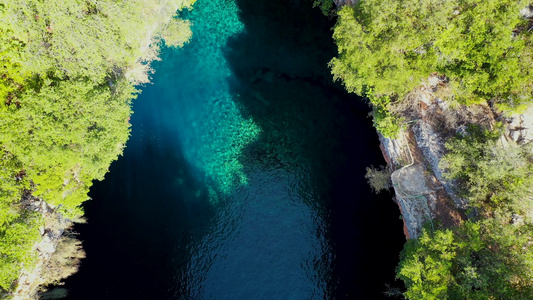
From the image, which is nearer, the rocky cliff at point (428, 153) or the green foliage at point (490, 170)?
the green foliage at point (490, 170)

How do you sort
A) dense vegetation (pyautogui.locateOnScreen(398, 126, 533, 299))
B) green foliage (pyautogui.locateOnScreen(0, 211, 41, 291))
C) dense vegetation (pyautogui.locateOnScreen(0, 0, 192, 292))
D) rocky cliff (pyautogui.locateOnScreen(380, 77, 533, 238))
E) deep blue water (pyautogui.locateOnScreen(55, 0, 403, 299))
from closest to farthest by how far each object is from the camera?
dense vegetation (pyautogui.locateOnScreen(398, 126, 533, 299)) → dense vegetation (pyautogui.locateOnScreen(0, 0, 192, 292)) → green foliage (pyautogui.locateOnScreen(0, 211, 41, 291)) → rocky cliff (pyautogui.locateOnScreen(380, 77, 533, 238)) → deep blue water (pyautogui.locateOnScreen(55, 0, 403, 299))

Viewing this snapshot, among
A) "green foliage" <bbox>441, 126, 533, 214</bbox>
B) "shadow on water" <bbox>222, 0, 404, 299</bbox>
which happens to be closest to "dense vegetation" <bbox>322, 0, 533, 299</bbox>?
"green foliage" <bbox>441, 126, 533, 214</bbox>

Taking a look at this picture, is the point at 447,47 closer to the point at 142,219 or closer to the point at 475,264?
the point at 475,264

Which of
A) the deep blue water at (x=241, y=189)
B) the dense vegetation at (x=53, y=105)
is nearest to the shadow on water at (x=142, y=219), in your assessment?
the deep blue water at (x=241, y=189)

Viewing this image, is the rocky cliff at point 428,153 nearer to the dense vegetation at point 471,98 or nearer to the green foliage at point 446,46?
the dense vegetation at point 471,98

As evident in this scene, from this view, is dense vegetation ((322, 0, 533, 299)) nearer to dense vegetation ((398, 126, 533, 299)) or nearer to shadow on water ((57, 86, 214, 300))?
dense vegetation ((398, 126, 533, 299))

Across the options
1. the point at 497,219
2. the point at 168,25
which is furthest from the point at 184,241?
the point at 497,219
